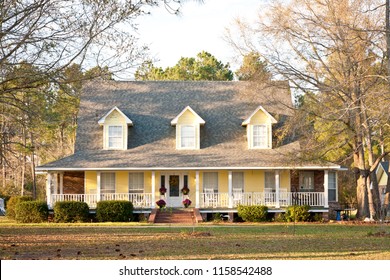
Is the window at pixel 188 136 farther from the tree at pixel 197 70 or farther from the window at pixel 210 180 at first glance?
the tree at pixel 197 70

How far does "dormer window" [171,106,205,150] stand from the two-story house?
55mm

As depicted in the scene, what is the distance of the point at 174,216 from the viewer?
37.3 meters

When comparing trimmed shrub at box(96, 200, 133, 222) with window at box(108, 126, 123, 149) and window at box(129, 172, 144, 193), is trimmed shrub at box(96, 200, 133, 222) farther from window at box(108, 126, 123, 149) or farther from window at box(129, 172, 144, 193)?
window at box(108, 126, 123, 149)

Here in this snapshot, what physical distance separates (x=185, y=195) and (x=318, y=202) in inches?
278

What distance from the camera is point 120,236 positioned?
85.2 ft

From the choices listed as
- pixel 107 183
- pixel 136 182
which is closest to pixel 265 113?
pixel 136 182

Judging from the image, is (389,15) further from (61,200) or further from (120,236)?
(61,200)

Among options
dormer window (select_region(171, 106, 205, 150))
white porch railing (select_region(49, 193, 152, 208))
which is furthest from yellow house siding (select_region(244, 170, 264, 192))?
white porch railing (select_region(49, 193, 152, 208))

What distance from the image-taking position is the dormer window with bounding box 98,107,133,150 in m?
40.8

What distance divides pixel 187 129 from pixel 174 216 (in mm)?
5772
